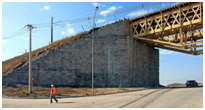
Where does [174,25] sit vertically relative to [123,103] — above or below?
above

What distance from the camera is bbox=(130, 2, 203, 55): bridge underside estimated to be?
2643 cm

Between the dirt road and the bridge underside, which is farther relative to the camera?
the bridge underside

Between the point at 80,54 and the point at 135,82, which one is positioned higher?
the point at 80,54

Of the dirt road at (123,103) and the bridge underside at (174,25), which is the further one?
the bridge underside at (174,25)

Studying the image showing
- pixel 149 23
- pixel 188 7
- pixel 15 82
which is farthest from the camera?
pixel 149 23

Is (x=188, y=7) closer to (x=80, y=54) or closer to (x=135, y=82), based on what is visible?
(x=135, y=82)

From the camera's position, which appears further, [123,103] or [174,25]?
[174,25]

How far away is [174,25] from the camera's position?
28.0 metres

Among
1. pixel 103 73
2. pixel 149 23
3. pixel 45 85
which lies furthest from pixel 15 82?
pixel 149 23

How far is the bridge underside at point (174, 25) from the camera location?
26433mm

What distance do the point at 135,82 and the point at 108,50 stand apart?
6.55 meters

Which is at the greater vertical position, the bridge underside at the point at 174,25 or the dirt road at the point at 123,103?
the bridge underside at the point at 174,25

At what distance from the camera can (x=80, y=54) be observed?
31.3m

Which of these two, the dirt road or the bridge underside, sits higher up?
the bridge underside
